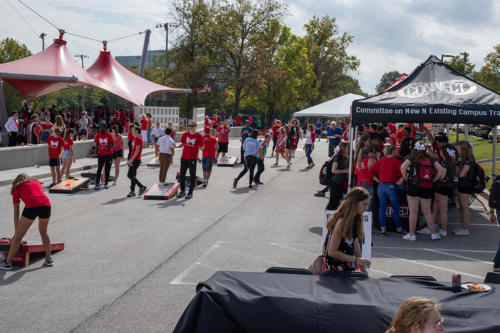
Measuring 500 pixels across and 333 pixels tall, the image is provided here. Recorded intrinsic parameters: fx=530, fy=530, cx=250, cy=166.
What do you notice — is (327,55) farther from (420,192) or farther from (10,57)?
(420,192)

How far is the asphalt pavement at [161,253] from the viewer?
20.3ft

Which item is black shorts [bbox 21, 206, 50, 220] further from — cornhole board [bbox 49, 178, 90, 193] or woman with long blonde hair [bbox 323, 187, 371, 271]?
cornhole board [bbox 49, 178, 90, 193]

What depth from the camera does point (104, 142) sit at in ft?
51.1

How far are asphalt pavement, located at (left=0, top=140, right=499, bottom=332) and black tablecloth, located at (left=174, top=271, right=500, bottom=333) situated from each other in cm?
135

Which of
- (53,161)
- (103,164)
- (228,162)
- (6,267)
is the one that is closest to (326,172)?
(103,164)

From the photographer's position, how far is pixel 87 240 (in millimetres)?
9617

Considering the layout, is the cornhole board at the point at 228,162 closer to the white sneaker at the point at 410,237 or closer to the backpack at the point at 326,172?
the backpack at the point at 326,172

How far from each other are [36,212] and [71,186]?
7606 mm

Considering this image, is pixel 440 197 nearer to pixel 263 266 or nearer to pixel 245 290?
pixel 263 266

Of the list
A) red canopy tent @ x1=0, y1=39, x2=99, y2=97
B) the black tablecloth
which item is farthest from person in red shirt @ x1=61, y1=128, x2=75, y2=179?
the black tablecloth

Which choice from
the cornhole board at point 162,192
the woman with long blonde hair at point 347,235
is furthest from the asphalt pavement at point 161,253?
the woman with long blonde hair at point 347,235

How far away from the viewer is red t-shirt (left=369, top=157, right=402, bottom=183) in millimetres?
10391

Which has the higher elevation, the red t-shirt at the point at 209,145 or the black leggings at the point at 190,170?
the red t-shirt at the point at 209,145

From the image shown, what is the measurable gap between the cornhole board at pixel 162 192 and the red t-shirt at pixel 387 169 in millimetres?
5956
